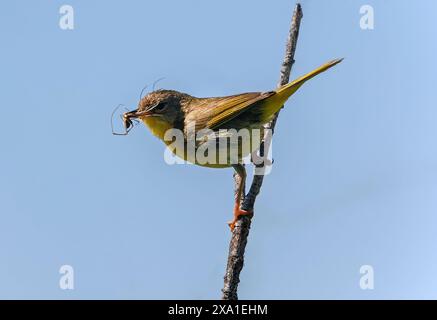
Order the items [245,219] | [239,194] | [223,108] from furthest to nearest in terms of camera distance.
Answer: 1. [223,108]
2. [239,194]
3. [245,219]

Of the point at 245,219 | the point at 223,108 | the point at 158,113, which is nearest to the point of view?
→ the point at 245,219

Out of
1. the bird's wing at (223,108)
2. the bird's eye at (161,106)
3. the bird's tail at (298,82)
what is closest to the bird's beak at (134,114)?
the bird's eye at (161,106)

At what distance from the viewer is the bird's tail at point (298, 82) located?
18.9 feet

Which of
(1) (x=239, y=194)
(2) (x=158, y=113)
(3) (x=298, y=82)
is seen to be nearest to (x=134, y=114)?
(2) (x=158, y=113)

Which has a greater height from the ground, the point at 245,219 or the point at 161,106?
the point at 161,106

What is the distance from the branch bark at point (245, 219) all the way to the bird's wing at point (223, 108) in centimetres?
30

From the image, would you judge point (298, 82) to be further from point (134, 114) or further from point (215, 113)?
point (134, 114)

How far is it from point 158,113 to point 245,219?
1.78m

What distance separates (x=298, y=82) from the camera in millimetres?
5789

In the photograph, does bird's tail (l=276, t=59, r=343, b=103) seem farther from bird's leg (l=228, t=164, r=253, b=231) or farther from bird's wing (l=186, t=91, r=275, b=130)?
bird's leg (l=228, t=164, r=253, b=231)

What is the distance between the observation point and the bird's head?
641 centimetres

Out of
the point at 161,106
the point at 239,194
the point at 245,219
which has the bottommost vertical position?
the point at 245,219

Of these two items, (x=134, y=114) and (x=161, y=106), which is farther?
(x=161, y=106)
